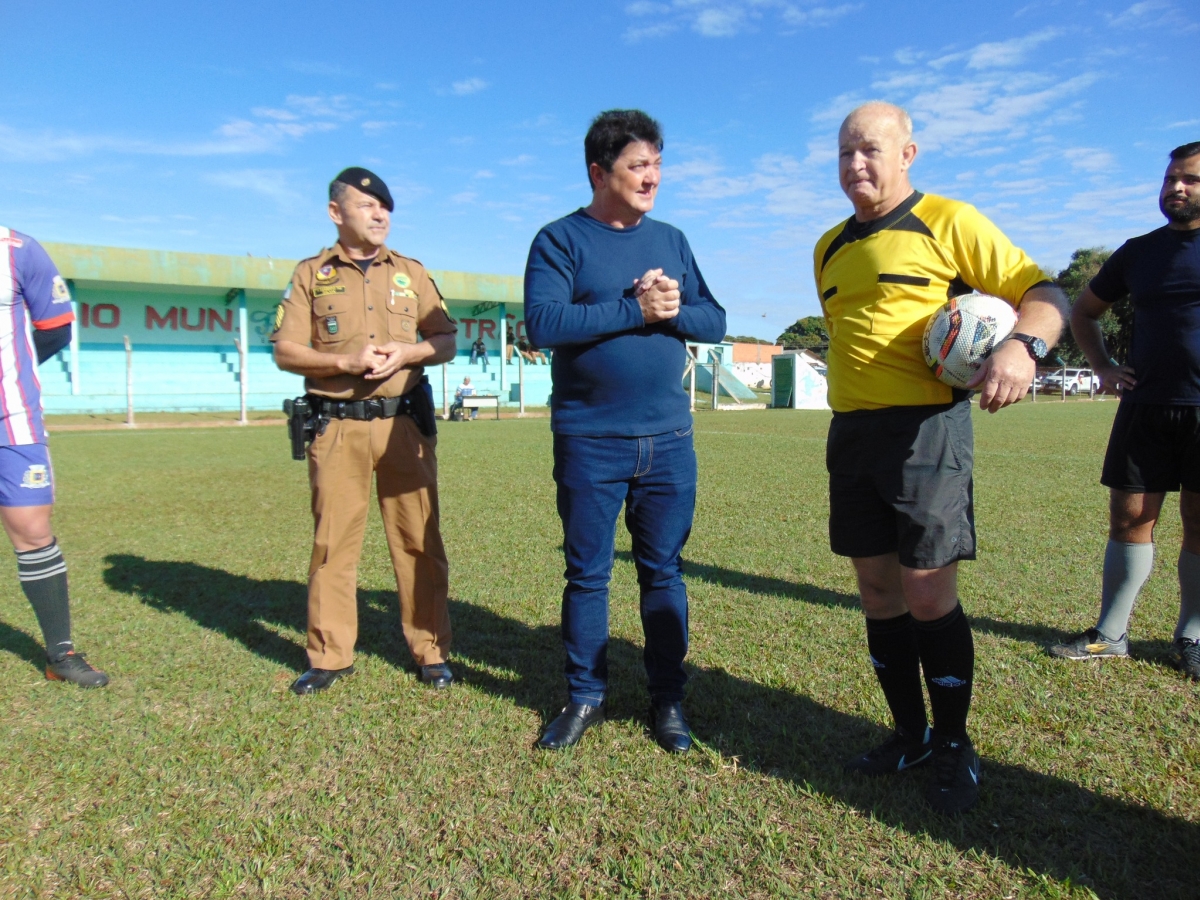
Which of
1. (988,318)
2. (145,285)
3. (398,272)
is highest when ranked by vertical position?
(145,285)

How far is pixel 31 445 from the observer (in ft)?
11.6

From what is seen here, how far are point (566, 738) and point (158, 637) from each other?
8.29ft

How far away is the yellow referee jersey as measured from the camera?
2.41m

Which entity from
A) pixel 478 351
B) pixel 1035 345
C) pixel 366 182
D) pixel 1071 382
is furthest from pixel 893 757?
pixel 1071 382

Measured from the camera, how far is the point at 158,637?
4.21 m

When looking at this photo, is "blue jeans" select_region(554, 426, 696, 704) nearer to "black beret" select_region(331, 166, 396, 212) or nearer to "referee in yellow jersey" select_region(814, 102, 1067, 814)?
"referee in yellow jersey" select_region(814, 102, 1067, 814)

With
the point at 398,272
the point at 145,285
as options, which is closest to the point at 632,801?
the point at 398,272

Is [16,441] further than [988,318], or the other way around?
[16,441]

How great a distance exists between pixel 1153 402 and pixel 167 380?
33188 mm

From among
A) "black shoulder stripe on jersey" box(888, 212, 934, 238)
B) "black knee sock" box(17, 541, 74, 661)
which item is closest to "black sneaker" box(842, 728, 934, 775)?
"black shoulder stripe on jersey" box(888, 212, 934, 238)

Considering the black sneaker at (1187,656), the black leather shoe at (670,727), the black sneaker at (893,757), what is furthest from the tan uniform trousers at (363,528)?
the black sneaker at (1187,656)

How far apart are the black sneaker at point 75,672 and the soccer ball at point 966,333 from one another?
361 centimetres

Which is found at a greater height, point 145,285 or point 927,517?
point 145,285

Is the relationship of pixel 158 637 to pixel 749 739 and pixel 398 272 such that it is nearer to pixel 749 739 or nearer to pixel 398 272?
pixel 398 272
